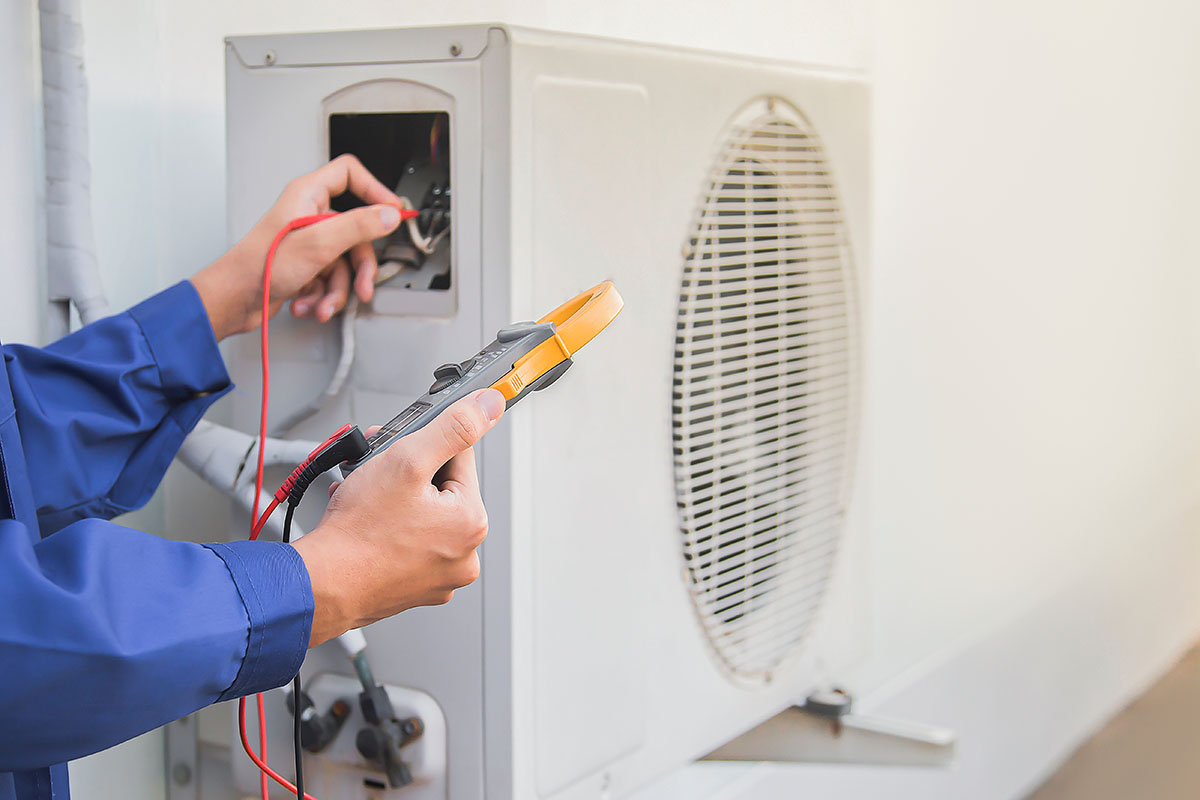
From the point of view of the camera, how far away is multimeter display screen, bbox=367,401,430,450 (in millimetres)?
621

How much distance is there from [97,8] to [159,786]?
735 mm

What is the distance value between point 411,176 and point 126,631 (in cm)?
44

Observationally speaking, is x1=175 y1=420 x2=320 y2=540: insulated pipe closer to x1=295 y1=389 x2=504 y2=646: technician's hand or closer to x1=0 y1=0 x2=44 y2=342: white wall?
x1=0 y1=0 x2=44 y2=342: white wall

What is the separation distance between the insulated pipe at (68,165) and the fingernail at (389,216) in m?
0.27

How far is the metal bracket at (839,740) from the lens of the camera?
1159 mm

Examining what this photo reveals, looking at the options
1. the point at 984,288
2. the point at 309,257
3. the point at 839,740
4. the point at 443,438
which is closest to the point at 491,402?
the point at 443,438

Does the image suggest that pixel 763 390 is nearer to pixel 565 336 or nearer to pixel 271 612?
pixel 565 336

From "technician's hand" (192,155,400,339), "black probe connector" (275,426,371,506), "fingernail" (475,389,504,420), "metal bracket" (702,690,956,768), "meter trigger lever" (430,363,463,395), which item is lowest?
"metal bracket" (702,690,956,768)

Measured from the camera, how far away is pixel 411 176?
82 cm

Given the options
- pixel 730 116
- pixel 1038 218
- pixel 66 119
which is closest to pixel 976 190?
pixel 1038 218

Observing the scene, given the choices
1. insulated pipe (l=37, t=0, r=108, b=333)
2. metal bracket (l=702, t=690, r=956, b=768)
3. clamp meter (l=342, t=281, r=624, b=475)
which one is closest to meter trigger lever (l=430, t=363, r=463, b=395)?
clamp meter (l=342, t=281, r=624, b=475)

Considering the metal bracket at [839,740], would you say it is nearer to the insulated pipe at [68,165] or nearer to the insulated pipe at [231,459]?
the insulated pipe at [231,459]

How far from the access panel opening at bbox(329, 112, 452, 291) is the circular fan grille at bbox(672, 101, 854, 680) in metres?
0.23

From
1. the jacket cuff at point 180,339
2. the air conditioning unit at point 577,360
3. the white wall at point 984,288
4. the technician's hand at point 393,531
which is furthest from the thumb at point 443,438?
the white wall at point 984,288
